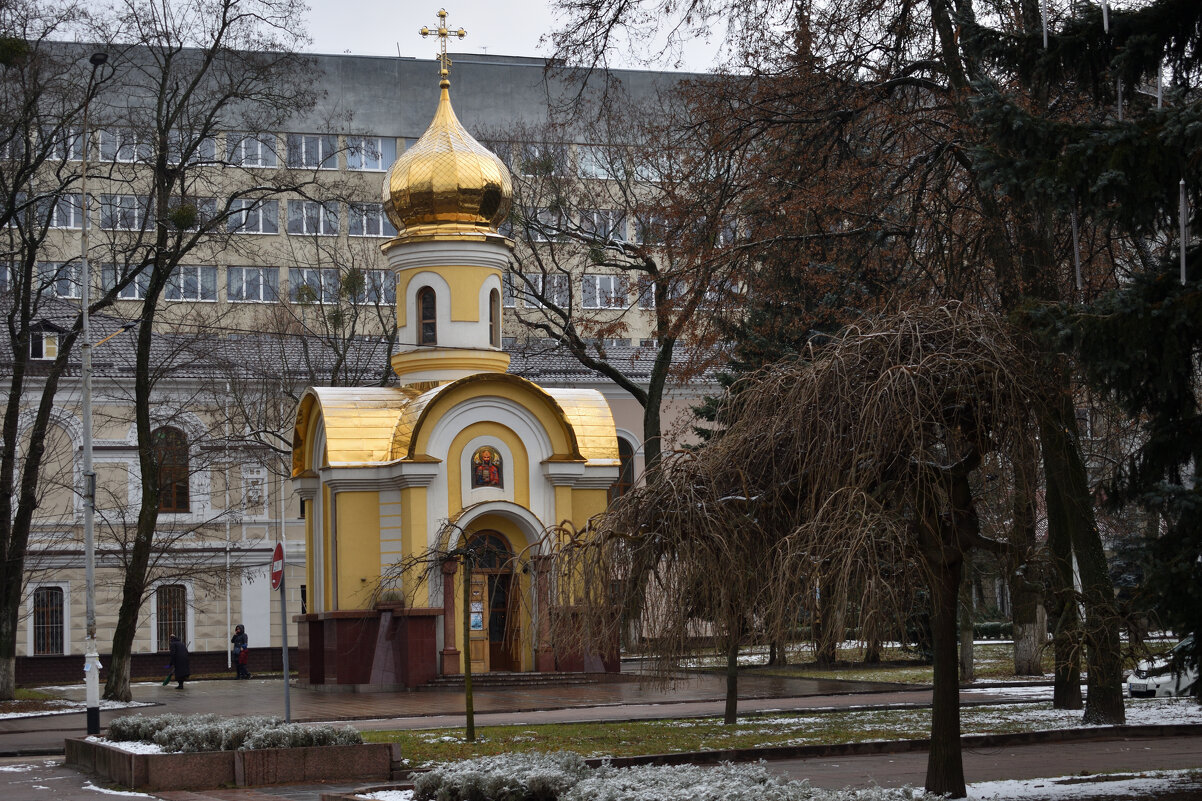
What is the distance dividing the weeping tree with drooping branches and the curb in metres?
2.71

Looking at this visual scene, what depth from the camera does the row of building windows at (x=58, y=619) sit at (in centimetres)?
3975

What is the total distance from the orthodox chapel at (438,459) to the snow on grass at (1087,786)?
16.1 metres

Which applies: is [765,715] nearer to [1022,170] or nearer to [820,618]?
[820,618]

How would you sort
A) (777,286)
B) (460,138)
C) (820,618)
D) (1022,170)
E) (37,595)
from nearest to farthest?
(1022,170) → (820,618) → (777,286) → (460,138) → (37,595)

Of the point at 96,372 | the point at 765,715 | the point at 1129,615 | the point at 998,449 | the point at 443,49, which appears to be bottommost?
the point at 765,715

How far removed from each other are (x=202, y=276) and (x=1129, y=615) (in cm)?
4522

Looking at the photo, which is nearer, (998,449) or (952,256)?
(998,449)

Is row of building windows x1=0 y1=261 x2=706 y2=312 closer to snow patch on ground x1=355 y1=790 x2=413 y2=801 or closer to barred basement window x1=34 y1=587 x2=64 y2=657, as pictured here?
barred basement window x1=34 y1=587 x2=64 y2=657

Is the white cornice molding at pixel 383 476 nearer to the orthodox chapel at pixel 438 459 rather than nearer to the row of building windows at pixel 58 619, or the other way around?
the orthodox chapel at pixel 438 459

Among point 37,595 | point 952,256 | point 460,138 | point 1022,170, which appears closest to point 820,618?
point 1022,170

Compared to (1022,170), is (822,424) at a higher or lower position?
lower

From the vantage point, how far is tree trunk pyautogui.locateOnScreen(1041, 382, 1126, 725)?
1186 centimetres

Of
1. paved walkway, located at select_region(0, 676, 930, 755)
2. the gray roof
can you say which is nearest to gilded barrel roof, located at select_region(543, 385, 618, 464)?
the gray roof

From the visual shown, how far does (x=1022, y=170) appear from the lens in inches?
424
